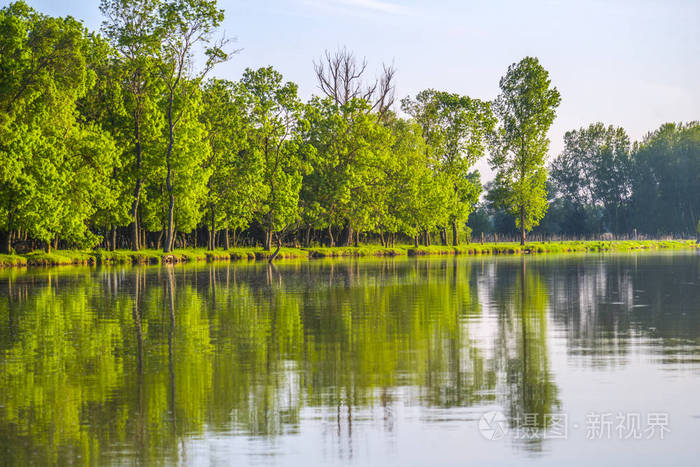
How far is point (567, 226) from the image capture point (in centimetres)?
15750

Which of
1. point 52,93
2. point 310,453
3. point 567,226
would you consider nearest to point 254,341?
point 310,453

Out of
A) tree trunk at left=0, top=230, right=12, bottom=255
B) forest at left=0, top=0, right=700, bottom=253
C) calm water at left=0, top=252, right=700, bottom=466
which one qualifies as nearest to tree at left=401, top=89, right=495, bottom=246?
forest at left=0, top=0, right=700, bottom=253

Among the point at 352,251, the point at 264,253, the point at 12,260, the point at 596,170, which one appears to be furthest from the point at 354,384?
the point at 596,170

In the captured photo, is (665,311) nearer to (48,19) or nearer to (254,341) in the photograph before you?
(254,341)

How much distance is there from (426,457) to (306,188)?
80930 millimetres

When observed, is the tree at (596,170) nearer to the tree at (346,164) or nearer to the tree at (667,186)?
the tree at (667,186)

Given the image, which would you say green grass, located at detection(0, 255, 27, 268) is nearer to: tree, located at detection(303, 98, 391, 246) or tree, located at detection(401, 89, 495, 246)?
tree, located at detection(303, 98, 391, 246)

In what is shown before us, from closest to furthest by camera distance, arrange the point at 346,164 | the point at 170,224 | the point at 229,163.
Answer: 1. the point at 170,224
2. the point at 229,163
3. the point at 346,164

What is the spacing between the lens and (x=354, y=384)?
11.3 meters

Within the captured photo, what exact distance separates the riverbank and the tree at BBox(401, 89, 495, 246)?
30.4ft

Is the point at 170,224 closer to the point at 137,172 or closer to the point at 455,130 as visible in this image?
the point at 137,172

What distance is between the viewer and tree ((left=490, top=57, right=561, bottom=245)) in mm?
108375

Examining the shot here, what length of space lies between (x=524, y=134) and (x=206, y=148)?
165 feet

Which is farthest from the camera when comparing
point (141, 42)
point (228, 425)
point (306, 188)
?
point (306, 188)
